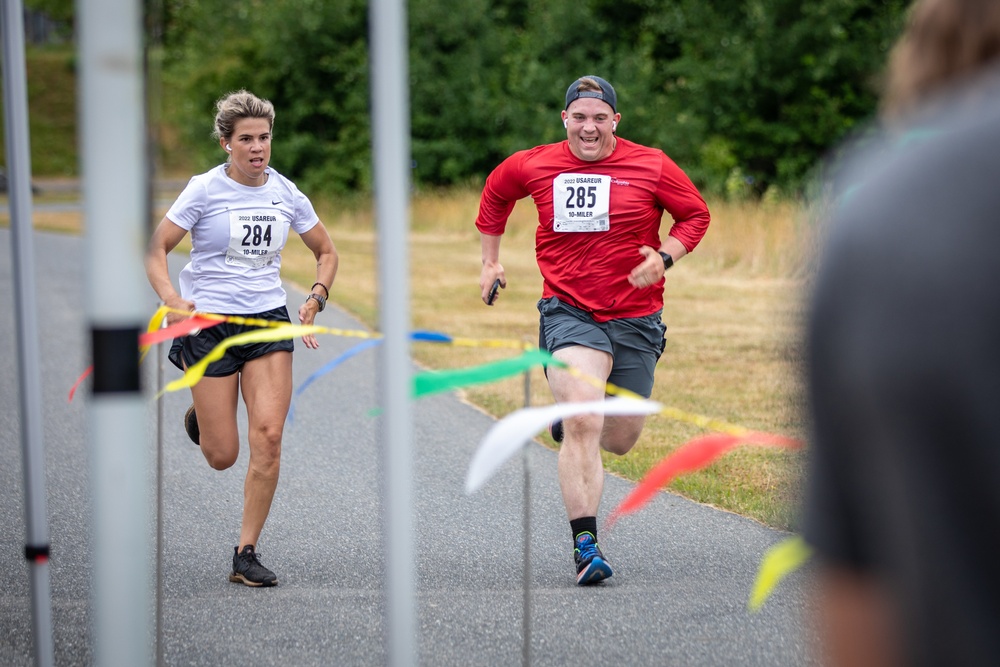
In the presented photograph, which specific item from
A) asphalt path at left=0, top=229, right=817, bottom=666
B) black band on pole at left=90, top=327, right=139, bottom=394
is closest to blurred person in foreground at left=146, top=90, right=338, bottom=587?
asphalt path at left=0, top=229, right=817, bottom=666

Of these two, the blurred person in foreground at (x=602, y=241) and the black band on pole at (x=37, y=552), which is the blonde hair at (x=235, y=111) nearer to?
the blurred person in foreground at (x=602, y=241)

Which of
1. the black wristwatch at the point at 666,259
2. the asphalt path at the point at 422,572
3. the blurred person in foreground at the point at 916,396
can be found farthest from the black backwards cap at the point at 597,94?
the blurred person in foreground at the point at 916,396

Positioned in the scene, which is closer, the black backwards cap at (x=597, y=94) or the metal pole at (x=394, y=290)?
the metal pole at (x=394, y=290)

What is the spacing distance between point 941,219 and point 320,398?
30.5 feet

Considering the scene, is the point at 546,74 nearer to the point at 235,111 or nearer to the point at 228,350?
the point at 235,111

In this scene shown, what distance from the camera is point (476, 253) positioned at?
23.4 m

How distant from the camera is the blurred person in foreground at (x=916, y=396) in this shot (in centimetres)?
99

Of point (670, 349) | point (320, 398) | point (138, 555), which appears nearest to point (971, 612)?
point (138, 555)

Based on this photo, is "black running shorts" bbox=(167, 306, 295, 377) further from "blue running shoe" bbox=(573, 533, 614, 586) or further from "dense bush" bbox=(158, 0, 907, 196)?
"dense bush" bbox=(158, 0, 907, 196)

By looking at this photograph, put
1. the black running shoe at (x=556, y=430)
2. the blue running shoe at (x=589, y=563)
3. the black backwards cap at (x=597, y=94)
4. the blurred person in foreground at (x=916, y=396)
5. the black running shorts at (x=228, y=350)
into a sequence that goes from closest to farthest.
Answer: the blurred person in foreground at (x=916, y=396) → the blue running shoe at (x=589, y=563) → the black running shorts at (x=228, y=350) → the black backwards cap at (x=597, y=94) → the black running shoe at (x=556, y=430)

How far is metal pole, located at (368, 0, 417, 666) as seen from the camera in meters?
2.21

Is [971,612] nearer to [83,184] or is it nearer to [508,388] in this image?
[83,184]

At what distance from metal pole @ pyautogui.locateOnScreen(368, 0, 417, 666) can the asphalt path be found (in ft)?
5.78

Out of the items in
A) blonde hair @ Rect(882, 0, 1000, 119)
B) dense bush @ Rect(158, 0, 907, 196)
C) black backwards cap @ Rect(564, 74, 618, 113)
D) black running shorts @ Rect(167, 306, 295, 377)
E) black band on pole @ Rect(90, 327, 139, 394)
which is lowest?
black running shorts @ Rect(167, 306, 295, 377)
